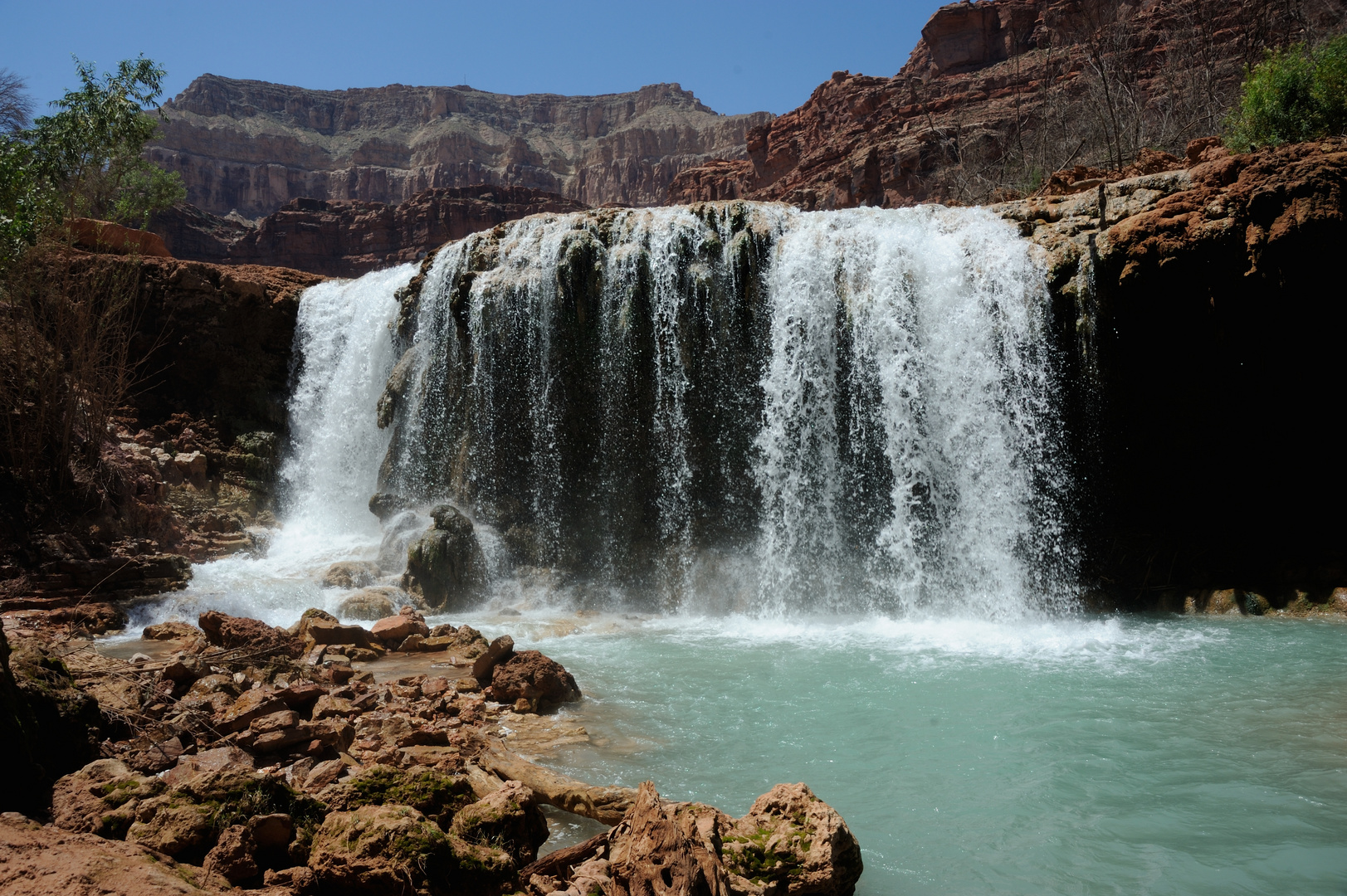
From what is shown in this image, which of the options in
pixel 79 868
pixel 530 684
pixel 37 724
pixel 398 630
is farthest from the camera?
pixel 398 630

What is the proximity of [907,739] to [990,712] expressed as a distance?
111 cm

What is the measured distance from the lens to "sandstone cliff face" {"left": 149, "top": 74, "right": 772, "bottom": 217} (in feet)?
218

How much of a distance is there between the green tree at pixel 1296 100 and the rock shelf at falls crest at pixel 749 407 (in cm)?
609

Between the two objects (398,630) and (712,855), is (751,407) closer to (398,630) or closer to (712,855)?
(398,630)

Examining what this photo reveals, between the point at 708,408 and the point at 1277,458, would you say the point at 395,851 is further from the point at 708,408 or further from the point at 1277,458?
the point at 1277,458

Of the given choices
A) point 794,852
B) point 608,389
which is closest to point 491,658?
point 794,852

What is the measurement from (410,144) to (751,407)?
2957 inches

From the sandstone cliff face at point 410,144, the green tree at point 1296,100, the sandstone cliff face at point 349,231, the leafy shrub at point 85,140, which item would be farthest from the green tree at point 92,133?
the sandstone cliff face at point 410,144

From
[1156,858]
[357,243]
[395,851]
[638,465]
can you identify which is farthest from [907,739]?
[357,243]

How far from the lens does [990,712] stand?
6805 mm

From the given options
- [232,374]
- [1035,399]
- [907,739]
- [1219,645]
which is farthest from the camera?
[232,374]

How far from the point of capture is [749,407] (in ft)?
43.8

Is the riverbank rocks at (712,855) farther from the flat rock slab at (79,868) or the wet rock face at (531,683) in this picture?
the wet rock face at (531,683)

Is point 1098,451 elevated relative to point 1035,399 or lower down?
lower down
